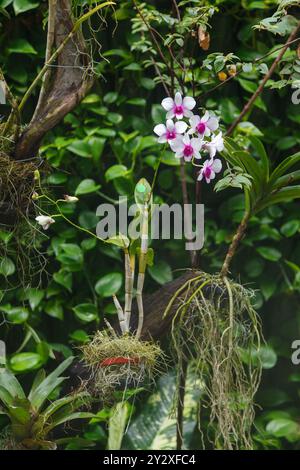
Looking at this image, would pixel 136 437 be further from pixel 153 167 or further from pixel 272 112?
pixel 272 112

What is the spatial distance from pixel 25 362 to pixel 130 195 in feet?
1.93

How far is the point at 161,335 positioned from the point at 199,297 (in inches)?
5.9

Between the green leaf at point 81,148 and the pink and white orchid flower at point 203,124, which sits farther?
the green leaf at point 81,148

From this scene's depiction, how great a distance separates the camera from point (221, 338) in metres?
1.67

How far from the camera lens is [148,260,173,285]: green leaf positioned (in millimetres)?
2250

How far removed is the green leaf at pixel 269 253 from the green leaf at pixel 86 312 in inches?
22.4

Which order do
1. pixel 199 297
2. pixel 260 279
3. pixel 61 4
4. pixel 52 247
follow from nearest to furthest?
1. pixel 61 4
2. pixel 199 297
3. pixel 52 247
4. pixel 260 279

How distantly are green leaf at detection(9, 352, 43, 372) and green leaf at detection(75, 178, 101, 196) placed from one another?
0.50 metres

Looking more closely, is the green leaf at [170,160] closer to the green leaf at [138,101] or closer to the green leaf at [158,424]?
the green leaf at [138,101]

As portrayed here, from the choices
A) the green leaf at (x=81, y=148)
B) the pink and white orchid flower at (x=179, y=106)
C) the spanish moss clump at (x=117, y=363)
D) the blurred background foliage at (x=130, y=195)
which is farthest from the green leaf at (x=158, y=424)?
the pink and white orchid flower at (x=179, y=106)

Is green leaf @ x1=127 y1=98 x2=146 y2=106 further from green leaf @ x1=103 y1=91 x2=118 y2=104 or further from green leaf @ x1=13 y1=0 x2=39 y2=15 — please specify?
green leaf @ x1=13 y1=0 x2=39 y2=15

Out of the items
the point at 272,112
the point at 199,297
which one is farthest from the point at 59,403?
the point at 272,112

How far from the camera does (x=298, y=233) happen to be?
7.89 feet

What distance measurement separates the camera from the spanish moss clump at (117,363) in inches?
65.1
